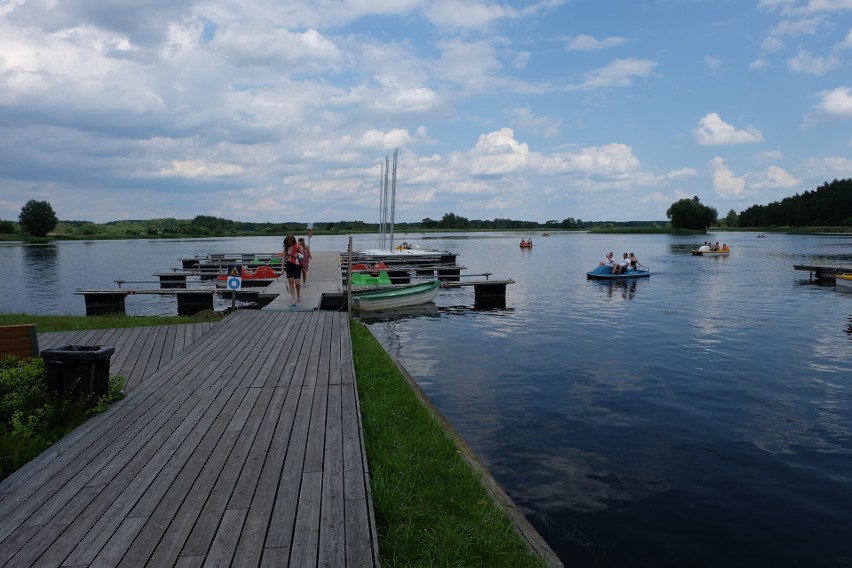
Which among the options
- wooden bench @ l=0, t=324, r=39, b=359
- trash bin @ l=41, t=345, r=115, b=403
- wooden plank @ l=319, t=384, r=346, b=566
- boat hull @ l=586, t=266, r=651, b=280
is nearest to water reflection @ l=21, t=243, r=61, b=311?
wooden bench @ l=0, t=324, r=39, b=359

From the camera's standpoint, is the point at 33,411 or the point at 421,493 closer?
the point at 421,493

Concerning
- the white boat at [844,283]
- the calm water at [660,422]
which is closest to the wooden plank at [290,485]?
the calm water at [660,422]

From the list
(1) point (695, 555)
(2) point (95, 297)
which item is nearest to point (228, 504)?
(1) point (695, 555)

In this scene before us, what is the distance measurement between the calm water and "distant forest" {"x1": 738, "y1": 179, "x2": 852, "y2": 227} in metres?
148

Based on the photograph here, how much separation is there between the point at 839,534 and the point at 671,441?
305 cm

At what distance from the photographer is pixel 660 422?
10852 millimetres

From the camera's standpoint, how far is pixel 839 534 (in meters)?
6.98

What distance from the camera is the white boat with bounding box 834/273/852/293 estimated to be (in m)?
31.5

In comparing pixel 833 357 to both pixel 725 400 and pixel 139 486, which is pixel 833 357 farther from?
pixel 139 486

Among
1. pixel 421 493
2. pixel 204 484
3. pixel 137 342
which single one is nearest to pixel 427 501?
pixel 421 493

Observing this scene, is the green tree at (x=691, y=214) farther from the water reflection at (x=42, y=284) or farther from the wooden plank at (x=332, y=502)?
the wooden plank at (x=332, y=502)

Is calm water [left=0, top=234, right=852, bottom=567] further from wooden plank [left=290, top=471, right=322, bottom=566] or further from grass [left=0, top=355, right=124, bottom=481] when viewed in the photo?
grass [left=0, top=355, right=124, bottom=481]

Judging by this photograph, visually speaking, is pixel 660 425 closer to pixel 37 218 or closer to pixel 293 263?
pixel 293 263

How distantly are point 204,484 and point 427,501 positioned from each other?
2.01 meters
